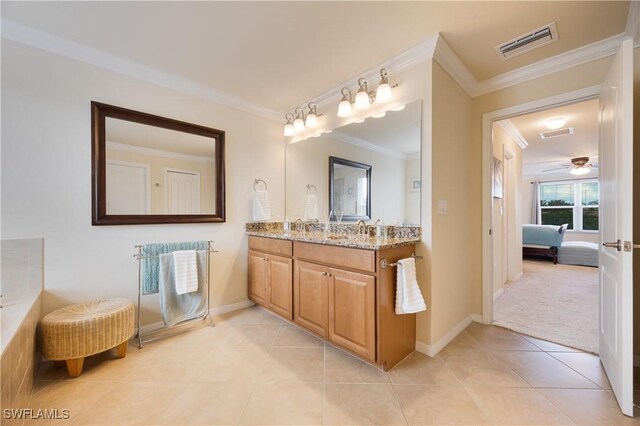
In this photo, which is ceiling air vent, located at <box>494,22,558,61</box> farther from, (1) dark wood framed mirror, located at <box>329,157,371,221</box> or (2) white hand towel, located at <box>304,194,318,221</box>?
(2) white hand towel, located at <box>304,194,318,221</box>

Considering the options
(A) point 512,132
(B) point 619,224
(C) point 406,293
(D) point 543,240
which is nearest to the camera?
(B) point 619,224

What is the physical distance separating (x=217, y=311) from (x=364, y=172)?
217 centimetres

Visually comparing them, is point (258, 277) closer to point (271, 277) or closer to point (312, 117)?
point (271, 277)

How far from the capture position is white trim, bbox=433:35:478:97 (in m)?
1.96

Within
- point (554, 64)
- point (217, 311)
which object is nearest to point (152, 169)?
point (217, 311)

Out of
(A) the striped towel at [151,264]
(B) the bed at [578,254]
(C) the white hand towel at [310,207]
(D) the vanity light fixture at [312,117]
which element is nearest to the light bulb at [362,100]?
(D) the vanity light fixture at [312,117]

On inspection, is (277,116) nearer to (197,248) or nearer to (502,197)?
(197,248)

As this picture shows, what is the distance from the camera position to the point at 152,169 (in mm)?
2342

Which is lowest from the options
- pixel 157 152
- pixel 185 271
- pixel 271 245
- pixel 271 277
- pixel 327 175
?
pixel 271 277

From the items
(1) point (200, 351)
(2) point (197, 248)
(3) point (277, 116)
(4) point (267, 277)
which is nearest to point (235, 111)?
(3) point (277, 116)

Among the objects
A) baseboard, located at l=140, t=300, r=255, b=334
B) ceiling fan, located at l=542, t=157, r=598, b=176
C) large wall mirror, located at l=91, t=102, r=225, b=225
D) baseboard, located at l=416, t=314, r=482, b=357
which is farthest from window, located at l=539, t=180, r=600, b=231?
large wall mirror, located at l=91, t=102, r=225, b=225

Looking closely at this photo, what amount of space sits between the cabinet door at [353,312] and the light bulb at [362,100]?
1466mm

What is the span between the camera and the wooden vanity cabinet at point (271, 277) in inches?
A: 93.4

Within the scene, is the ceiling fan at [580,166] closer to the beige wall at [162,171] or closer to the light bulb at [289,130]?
the light bulb at [289,130]
